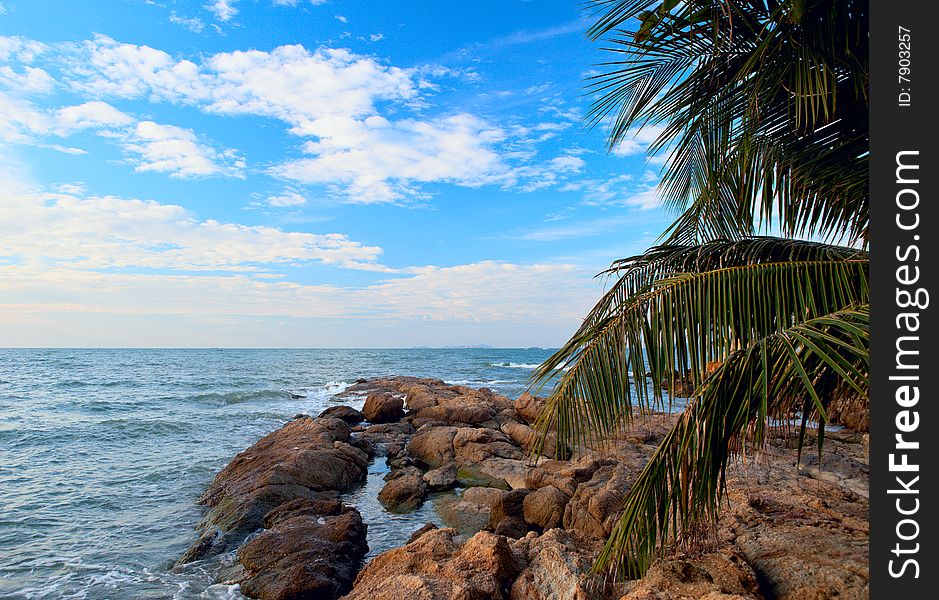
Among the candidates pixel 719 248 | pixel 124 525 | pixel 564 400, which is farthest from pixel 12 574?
pixel 719 248

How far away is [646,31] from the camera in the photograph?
3604mm

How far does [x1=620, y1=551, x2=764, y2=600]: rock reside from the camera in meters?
3.81

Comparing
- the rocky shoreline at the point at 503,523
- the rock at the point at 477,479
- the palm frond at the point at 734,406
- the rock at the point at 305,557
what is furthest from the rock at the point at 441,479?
the palm frond at the point at 734,406

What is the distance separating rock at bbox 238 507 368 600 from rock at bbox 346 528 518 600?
148 centimetres

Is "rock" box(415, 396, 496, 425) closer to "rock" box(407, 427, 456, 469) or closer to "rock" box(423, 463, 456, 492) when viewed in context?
"rock" box(407, 427, 456, 469)

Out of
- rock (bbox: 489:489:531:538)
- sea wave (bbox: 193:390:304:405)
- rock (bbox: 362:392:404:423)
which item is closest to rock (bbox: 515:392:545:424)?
rock (bbox: 362:392:404:423)

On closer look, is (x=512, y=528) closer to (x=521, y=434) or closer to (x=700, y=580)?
(x=700, y=580)

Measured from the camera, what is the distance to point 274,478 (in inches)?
416

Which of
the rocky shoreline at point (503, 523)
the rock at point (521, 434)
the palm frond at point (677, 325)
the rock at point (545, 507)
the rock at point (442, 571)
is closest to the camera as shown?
the palm frond at point (677, 325)

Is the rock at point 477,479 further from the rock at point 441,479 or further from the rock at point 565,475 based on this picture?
the rock at point 565,475

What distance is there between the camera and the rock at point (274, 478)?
29.4 feet

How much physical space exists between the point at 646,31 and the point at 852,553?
4306 millimetres

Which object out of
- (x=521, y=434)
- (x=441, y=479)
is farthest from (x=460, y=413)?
(x=441, y=479)

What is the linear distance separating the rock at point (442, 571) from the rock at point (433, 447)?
26.1 feet
